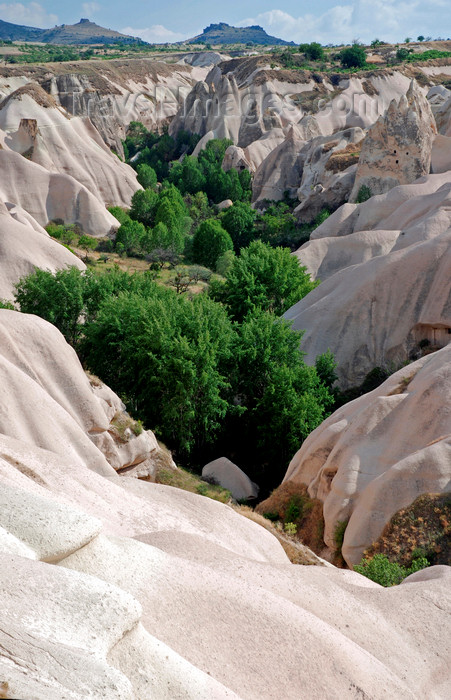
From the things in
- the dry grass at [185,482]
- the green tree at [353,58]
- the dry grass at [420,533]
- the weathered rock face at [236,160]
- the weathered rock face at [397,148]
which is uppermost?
the green tree at [353,58]

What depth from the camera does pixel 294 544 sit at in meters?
14.6

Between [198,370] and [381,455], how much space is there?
26.5ft

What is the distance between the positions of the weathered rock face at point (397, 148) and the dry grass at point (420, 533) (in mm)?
36740

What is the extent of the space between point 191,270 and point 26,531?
42.7 metres

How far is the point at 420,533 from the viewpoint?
1440cm

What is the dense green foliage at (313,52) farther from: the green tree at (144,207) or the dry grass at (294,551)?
the dry grass at (294,551)

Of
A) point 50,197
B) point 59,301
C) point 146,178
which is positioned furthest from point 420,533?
point 146,178

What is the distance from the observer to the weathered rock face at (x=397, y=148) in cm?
4722

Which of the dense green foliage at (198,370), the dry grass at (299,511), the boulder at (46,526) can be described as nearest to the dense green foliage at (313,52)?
the dense green foliage at (198,370)

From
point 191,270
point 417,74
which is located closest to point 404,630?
point 191,270

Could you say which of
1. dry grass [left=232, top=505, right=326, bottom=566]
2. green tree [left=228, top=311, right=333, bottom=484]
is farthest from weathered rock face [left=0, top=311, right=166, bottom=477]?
dry grass [left=232, top=505, right=326, bottom=566]

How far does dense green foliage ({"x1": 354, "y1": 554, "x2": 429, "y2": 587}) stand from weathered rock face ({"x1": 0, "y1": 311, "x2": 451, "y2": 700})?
5.46 ft

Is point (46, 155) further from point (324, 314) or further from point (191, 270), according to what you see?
point (324, 314)

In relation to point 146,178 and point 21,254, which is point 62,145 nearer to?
point 146,178
